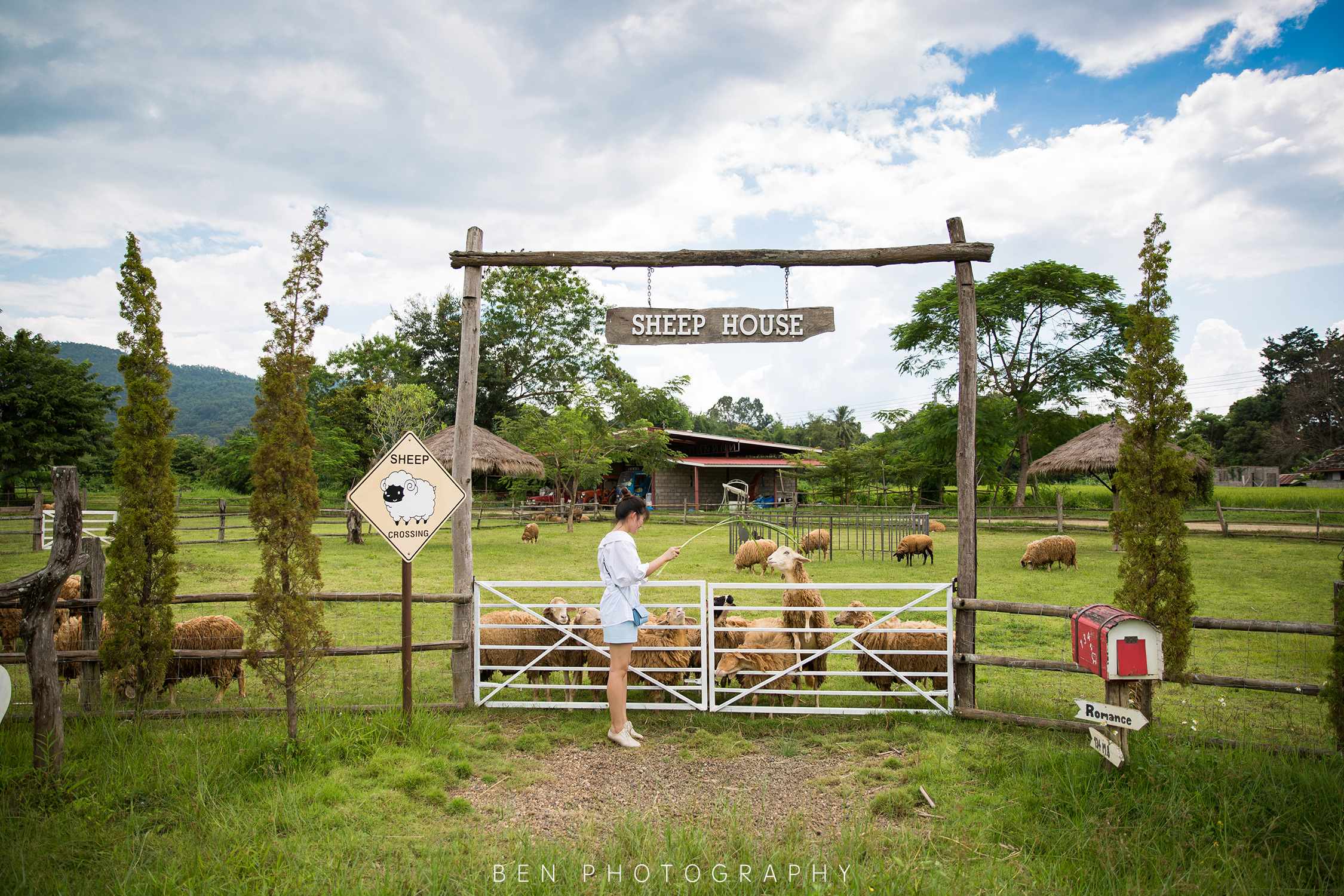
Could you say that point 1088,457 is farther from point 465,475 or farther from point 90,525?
point 90,525

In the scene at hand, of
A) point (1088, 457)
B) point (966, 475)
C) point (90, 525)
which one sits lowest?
point (90, 525)

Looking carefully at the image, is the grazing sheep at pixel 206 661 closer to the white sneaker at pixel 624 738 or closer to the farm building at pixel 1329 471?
the white sneaker at pixel 624 738

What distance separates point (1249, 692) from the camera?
19.0ft

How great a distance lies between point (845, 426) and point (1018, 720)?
5673 centimetres

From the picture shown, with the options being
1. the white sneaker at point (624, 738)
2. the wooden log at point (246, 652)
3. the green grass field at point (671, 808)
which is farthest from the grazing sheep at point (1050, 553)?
the wooden log at point (246, 652)

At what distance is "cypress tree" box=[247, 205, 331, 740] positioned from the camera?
427 centimetres

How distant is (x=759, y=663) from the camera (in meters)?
5.40

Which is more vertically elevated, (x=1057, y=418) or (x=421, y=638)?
(x=1057, y=418)

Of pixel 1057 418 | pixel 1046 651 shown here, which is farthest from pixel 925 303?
pixel 1046 651

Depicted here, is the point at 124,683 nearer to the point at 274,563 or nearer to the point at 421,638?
the point at 274,563

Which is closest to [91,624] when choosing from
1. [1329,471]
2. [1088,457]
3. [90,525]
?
[90,525]

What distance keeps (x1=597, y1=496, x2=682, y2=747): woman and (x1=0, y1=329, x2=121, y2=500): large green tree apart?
2979 centimetres

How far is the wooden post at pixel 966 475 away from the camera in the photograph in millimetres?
5113

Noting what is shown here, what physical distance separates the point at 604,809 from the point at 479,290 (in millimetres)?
4335
